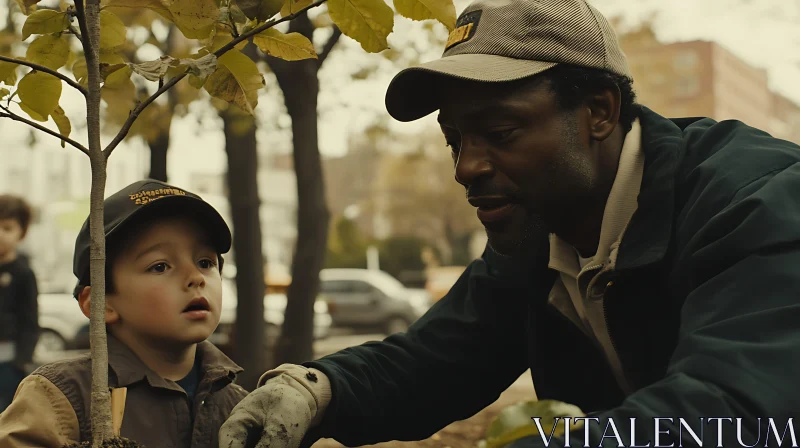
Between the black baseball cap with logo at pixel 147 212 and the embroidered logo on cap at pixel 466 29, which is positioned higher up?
the embroidered logo on cap at pixel 466 29

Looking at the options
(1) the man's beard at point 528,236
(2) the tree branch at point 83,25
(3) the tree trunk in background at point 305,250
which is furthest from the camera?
(3) the tree trunk in background at point 305,250

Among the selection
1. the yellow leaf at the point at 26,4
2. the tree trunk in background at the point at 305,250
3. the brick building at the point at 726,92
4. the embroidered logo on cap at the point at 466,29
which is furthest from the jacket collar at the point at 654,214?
the brick building at the point at 726,92

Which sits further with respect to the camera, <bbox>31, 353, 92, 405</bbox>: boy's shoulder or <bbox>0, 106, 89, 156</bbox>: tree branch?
<bbox>31, 353, 92, 405</bbox>: boy's shoulder

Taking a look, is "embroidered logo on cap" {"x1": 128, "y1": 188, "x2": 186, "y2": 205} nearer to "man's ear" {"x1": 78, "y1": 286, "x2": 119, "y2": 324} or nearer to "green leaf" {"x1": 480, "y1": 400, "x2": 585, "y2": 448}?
"man's ear" {"x1": 78, "y1": 286, "x2": 119, "y2": 324}

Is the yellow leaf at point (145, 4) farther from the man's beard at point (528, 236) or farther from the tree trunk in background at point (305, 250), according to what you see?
the tree trunk in background at point (305, 250)

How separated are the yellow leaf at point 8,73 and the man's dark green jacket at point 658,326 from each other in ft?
3.22

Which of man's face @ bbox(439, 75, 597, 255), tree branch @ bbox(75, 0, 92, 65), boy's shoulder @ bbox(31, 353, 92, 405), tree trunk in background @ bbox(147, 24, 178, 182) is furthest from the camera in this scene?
tree trunk in background @ bbox(147, 24, 178, 182)

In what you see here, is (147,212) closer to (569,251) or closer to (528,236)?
(528,236)

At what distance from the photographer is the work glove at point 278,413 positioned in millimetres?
1993

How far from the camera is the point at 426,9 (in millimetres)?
1814

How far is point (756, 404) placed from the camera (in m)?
1.46

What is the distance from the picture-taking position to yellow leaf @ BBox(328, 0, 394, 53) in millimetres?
1788

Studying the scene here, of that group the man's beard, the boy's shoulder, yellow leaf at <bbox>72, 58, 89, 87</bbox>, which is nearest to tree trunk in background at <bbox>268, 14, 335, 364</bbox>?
the man's beard

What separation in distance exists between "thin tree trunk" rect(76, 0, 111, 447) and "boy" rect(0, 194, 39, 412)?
4135mm
